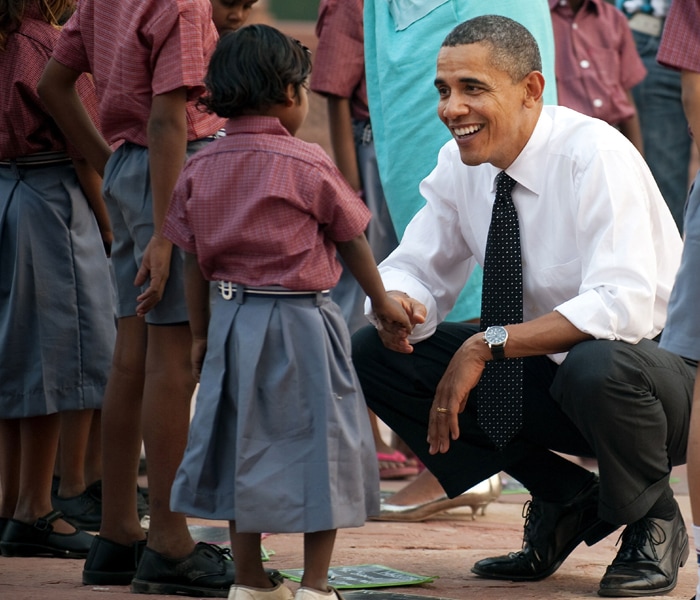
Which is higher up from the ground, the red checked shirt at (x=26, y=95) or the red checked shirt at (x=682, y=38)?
the red checked shirt at (x=682, y=38)

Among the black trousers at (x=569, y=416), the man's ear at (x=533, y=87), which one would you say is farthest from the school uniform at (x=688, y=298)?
the man's ear at (x=533, y=87)

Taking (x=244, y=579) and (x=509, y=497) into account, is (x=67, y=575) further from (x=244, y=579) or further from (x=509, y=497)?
(x=509, y=497)

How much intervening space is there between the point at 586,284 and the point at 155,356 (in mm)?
1093

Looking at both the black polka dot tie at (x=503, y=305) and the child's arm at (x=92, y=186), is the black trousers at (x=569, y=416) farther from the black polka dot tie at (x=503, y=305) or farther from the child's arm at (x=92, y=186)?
the child's arm at (x=92, y=186)

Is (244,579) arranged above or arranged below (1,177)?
below

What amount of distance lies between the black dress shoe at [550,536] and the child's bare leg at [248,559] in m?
0.82

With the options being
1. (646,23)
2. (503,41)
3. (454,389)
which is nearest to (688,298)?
(454,389)

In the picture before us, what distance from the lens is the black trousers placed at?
345 cm

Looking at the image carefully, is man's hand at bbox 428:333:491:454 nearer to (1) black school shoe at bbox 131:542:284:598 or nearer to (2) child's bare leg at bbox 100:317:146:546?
(1) black school shoe at bbox 131:542:284:598

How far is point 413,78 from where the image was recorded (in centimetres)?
451

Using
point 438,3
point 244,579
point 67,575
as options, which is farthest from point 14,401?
point 438,3

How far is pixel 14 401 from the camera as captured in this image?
392 cm

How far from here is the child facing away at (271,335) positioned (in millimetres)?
3049

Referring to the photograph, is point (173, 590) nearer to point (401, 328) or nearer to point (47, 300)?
point (401, 328)
